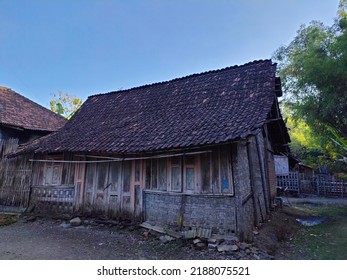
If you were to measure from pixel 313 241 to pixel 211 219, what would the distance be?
10.8 ft

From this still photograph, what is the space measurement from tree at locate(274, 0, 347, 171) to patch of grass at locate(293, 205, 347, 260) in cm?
371

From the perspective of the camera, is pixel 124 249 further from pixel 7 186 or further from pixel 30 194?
pixel 7 186

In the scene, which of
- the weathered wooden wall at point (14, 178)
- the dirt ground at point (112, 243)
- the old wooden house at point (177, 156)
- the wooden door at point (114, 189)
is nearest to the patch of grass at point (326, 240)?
the dirt ground at point (112, 243)

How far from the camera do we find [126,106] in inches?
438

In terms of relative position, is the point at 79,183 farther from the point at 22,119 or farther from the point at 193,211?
the point at 22,119

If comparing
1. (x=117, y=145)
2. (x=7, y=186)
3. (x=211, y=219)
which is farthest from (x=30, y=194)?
(x=211, y=219)

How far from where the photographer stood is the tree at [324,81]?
39.2ft

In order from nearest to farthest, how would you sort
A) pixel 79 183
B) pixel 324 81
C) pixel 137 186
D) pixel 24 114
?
pixel 137 186 < pixel 79 183 < pixel 324 81 < pixel 24 114

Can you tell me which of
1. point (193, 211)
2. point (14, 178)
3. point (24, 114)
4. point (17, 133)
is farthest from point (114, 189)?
point (24, 114)

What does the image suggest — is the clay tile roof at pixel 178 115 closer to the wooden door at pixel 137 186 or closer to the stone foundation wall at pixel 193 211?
the wooden door at pixel 137 186

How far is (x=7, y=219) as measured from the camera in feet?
29.5

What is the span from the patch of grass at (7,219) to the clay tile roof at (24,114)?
197 inches

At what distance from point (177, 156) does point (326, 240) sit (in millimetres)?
5061

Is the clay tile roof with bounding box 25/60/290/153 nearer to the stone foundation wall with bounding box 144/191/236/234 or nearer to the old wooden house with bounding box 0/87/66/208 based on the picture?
the stone foundation wall with bounding box 144/191/236/234
